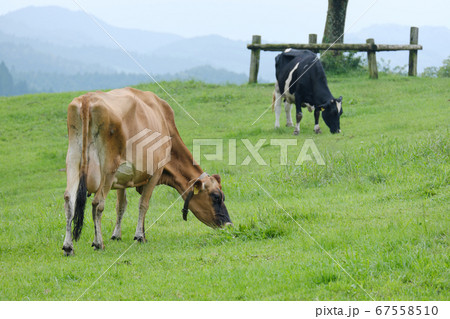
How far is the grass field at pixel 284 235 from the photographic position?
5734 millimetres

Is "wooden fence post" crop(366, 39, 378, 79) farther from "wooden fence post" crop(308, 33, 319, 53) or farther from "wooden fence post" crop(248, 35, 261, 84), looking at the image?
"wooden fence post" crop(248, 35, 261, 84)

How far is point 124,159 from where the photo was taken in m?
7.94

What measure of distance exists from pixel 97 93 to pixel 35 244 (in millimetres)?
2391

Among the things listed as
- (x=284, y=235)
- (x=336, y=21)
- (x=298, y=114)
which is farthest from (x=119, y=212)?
(x=336, y=21)

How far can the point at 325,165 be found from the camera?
11148mm

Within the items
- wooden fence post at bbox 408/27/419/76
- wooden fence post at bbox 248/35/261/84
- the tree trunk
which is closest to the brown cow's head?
wooden fence post at bbox 248/35/261/84

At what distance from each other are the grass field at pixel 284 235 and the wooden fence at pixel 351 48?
8.19 metres

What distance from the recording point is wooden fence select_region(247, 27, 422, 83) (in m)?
24.2

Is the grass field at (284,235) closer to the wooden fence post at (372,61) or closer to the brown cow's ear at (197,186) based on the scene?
the brown cow's ear at (197,186)

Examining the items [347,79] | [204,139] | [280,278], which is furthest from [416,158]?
[347,79]

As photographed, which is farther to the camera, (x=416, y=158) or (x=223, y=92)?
(x=223, y=92)

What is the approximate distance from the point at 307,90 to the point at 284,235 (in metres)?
9.92

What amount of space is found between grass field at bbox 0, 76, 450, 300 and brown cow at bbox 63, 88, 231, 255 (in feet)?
1.41
